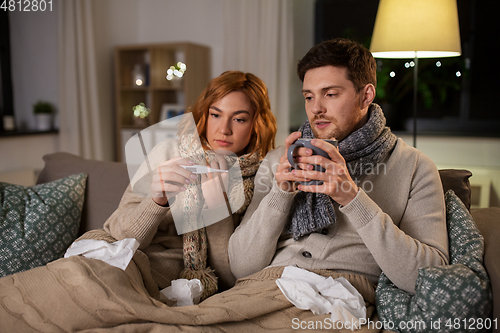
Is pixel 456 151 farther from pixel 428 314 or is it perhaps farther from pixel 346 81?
pixel 428 314

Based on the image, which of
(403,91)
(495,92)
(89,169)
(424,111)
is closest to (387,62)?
(403,91)

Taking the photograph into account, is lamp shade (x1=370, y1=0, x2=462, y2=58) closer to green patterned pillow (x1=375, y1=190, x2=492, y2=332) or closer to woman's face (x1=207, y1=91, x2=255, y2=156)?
woman's face (x1=207, y1=91, x2=255, y2=156)

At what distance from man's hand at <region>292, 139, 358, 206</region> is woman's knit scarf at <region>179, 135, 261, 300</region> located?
0.36 metres

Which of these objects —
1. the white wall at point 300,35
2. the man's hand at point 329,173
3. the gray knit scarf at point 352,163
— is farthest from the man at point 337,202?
the white wall at point 300,35

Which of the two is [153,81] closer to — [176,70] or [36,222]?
[176,70]

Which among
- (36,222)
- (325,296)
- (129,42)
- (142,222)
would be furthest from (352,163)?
(129,42)

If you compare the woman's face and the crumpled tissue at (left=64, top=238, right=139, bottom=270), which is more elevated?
the woman's face

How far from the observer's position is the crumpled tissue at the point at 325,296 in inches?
40.9

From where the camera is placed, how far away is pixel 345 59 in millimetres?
1224

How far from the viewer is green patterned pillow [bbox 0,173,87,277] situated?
1.41m

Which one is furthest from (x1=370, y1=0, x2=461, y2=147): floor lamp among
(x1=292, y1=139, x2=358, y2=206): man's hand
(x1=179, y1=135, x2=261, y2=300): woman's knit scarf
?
(x1=292, y1=139, x2=358, y2=206): man's hand

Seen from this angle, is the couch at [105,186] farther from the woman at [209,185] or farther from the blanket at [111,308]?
the blanket at [111,308]

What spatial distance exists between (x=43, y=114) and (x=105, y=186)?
2.30m

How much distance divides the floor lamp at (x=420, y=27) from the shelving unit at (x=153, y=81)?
218 centimetres
